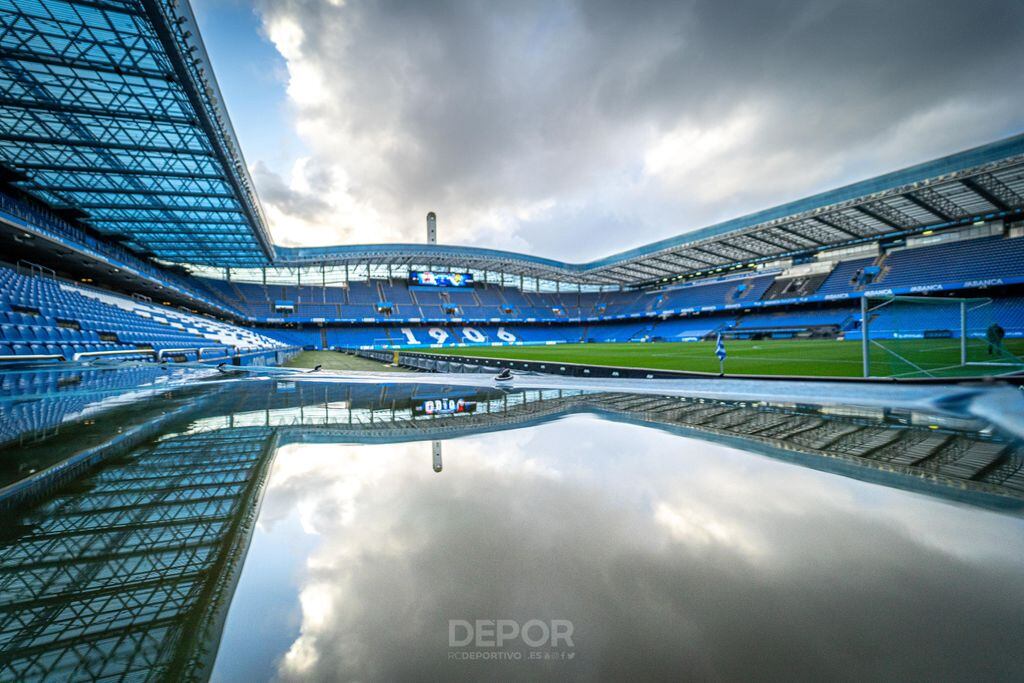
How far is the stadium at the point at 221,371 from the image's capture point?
6.09 ft

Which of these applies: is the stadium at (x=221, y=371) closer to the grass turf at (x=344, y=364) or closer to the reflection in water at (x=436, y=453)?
the reflection in water at (x=436, y=453)

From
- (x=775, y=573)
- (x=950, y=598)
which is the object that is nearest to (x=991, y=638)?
(x=950, y=598)

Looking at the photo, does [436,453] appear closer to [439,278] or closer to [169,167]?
[169,167]

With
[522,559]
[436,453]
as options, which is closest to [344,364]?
[436,453]

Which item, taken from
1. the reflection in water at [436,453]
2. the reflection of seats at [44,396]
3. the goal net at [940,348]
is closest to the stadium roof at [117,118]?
the reflection of seats at [44,396]

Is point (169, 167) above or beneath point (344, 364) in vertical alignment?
above

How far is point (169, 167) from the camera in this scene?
19531 millimetres

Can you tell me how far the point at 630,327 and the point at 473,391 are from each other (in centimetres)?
5322

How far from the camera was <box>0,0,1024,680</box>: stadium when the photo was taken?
6.09 ft

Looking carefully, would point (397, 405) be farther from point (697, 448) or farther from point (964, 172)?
point (964, 172)

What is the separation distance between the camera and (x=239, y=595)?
1.60m

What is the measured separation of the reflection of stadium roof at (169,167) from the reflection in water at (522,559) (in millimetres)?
15120

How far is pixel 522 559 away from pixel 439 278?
182 feet

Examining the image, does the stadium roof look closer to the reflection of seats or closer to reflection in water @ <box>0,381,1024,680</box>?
the reflection of seats
